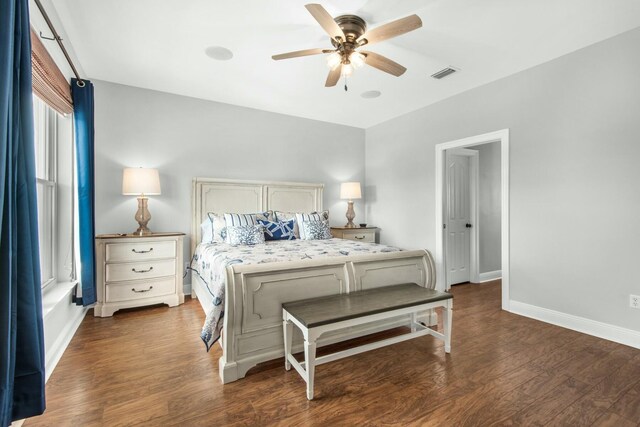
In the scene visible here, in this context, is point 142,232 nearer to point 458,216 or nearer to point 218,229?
point 218,229

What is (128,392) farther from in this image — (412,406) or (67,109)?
(67,109)

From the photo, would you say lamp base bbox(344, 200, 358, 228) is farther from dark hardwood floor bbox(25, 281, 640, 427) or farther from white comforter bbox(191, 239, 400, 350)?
dark hardwood floor bbox(25, 281, 640, 427)

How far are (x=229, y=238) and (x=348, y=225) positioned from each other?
2.18 metres

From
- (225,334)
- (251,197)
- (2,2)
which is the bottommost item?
(225,334)

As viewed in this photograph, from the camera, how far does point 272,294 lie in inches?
83.0

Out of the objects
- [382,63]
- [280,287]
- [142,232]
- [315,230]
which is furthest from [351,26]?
[142,232]

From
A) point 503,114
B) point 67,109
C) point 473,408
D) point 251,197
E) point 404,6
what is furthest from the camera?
point 251,197

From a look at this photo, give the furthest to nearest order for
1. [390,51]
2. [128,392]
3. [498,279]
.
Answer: [498,279] → [390,51] → [128,392]

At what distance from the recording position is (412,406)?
172cm

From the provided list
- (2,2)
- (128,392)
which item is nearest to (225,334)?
(128,392)

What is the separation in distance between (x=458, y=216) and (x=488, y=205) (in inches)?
26.5

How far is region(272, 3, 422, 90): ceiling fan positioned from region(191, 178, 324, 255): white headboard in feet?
7.03

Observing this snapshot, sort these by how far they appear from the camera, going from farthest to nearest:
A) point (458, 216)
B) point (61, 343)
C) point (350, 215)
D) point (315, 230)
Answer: point (350, 215), point (458, 216), point (315, 230), point (61, 343)

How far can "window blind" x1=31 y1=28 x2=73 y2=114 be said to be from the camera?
5.83 ft
